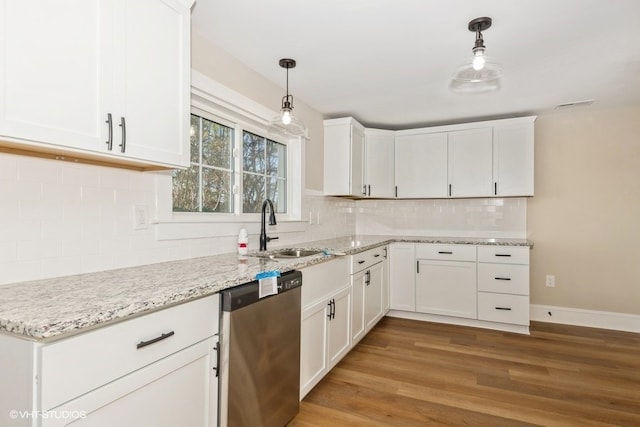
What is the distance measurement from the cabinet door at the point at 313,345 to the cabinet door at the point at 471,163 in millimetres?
2328

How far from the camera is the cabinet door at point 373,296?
310 cm

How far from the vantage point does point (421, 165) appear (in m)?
4.03

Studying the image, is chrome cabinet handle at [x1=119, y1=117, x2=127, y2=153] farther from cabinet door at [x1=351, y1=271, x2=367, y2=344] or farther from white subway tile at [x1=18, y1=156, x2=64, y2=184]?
cabinet door at [x1=351, y1=271, x2=367, y2=344]

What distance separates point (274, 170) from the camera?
121 inches

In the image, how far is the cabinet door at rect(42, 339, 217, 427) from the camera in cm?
93

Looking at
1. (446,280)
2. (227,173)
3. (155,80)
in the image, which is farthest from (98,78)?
(446,280)

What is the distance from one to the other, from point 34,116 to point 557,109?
13.7ft

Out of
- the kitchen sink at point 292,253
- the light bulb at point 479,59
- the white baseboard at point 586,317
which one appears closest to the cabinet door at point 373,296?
the kitchen sink at point 292,253

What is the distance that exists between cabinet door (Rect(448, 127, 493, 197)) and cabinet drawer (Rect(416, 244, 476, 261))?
24.4 inches

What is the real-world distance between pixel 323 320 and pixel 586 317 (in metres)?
3.12

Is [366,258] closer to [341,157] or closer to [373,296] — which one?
[373,296]

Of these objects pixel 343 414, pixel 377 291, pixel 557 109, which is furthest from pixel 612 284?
pixel 343 414

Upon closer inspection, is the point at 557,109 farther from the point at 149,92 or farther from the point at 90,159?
the point at 90,159

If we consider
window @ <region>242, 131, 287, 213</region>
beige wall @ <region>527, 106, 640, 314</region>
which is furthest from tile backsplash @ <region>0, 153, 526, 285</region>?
beige wall @ <region>527, 106, 640, 314</region>
